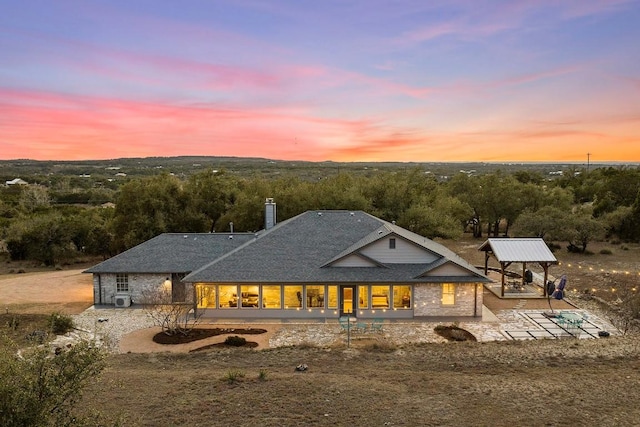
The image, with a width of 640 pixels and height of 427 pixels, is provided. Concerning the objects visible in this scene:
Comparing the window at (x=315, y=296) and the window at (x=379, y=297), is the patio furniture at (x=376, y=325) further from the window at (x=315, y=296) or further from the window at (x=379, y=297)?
the window at (x=315, y=296)

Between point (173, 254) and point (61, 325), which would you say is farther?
point (173, 254)

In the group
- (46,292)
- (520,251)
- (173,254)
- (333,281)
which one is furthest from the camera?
(46,292)

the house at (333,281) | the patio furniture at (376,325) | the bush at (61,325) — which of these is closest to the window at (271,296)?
the house at (333,281)

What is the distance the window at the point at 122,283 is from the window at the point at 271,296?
7.59 meters

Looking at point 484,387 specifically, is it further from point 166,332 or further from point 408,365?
point 166,332

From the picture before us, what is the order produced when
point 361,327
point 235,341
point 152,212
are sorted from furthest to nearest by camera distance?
point 152,212
point 361,327
point 235,341

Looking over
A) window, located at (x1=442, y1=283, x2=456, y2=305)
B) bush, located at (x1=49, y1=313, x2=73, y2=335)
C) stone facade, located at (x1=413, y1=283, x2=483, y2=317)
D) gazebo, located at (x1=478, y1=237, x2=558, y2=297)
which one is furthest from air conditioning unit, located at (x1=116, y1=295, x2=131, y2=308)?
gazebo, located at (x1=478, y1=237, x2=558, y2=297)

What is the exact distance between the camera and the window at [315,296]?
75.1 feet

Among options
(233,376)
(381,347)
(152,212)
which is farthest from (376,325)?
(152,212)

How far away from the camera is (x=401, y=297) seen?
22.9 metres

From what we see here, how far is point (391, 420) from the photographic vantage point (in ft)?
39.7

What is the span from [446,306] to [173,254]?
14264 millimetres

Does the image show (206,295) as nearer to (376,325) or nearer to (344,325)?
(344,325)

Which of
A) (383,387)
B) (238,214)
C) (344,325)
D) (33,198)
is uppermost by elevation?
(33,198)
